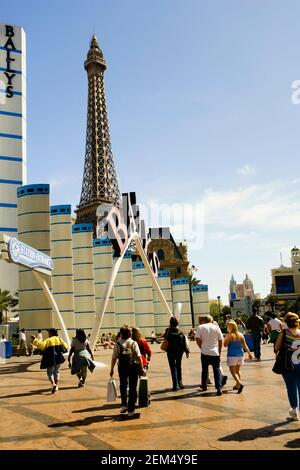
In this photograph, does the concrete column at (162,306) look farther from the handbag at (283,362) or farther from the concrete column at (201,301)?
the handbag at (283,362)

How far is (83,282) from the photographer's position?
2995 centimetres

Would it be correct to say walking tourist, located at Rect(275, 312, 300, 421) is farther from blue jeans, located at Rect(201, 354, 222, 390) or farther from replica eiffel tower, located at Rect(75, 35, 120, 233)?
replica eiffel tower, located at Rect(75, 35, 120, 233)

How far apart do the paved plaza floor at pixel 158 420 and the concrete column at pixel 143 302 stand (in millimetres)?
27207

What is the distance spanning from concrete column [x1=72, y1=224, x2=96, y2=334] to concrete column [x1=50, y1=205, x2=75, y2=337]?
13.1ft

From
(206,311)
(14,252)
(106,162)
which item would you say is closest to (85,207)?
(106,162)

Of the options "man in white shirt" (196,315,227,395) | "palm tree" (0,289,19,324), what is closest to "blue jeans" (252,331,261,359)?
"man in white shirt" (196,315,227,395)

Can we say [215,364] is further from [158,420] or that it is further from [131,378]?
[158,420]

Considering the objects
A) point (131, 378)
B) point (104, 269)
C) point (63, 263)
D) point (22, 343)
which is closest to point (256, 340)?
point (131, 378)

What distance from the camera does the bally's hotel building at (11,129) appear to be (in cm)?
4109

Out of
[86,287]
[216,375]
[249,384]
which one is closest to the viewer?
[216,375]

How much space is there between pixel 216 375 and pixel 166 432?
3.21 m

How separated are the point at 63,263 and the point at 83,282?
15.2 ft
